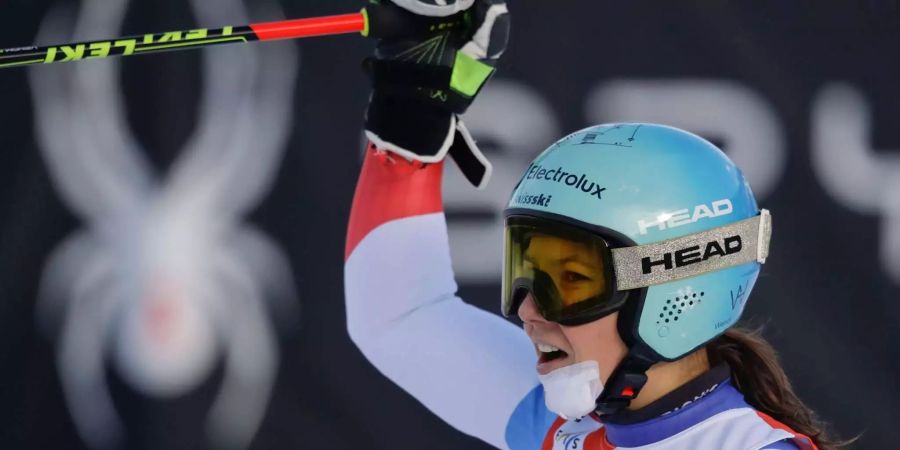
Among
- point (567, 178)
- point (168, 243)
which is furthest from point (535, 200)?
point (168, 243)

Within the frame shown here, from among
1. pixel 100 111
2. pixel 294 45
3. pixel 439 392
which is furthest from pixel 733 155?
pixel 100 111

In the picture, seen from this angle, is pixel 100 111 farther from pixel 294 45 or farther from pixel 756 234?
pixel 756 234

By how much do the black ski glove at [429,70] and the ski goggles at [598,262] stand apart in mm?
317

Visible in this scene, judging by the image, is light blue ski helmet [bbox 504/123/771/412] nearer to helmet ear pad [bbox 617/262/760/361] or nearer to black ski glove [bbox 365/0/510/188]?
helmet ear pad [bbox 617/262/760/361]

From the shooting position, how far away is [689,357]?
221cm

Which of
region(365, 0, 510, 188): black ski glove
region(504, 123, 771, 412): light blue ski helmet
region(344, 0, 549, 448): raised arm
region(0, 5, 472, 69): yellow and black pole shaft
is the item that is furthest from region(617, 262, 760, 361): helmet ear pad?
region(0, 5, 472, 69): yellow and black pole shaft

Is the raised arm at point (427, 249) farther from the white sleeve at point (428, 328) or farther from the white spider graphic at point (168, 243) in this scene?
the white spider graphic at point (168, 243)

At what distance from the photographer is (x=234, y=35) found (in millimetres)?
2250

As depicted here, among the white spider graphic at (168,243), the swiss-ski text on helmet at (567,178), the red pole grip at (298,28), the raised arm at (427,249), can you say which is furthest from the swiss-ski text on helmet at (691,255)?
the white spider graphic at (168,243)

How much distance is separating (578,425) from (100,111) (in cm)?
174

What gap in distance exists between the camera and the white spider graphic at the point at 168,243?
11.4ft

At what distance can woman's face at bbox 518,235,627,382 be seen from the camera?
2084 mm

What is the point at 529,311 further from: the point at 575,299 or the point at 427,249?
the point at 427,249

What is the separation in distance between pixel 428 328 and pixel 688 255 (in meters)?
0.59
